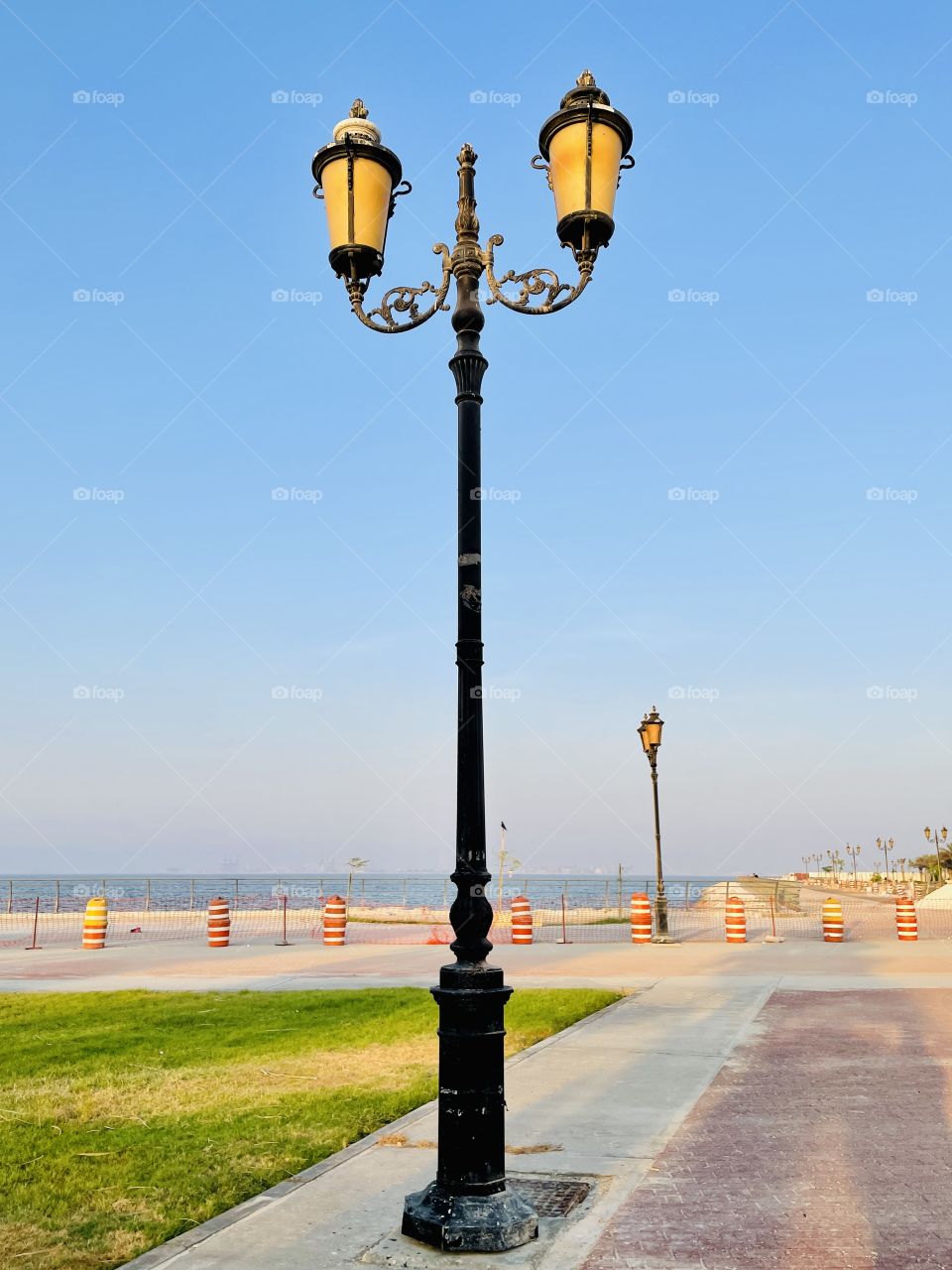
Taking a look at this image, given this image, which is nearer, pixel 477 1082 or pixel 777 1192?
pixel 477 1082

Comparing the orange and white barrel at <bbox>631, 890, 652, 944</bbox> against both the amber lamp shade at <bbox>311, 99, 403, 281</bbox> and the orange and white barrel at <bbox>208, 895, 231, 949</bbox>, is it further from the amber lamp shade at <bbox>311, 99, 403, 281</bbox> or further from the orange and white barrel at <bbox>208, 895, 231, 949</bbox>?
the amber lamp shade at <bbox>311, 99, 403, 281</bbox>

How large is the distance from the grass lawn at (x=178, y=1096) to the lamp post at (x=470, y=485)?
1541 mm

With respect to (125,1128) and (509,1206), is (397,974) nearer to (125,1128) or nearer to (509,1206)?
(125,1128)

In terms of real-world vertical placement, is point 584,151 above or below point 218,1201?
above

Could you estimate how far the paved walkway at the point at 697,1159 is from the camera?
4.56 m

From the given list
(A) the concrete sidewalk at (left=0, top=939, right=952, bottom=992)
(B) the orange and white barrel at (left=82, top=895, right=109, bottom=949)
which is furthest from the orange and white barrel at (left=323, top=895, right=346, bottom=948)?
(B) the orange and white barrel at (left=82, top=895, right=109, bottom=949)

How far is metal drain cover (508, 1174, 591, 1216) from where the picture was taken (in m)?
5.16

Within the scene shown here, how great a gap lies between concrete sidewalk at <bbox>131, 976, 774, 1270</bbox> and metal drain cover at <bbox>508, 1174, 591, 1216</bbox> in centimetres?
6

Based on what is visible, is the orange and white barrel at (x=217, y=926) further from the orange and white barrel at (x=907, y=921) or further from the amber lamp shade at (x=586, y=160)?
the amber lamp shade at (x=586, y=160)

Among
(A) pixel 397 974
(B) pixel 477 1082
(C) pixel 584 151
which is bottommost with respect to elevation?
(A) pixel 397 974

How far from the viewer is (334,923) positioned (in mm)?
22641

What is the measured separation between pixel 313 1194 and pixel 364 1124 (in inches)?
67.6

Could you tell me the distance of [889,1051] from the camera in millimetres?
9492

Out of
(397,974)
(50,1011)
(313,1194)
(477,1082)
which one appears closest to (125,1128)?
(313,1194)
